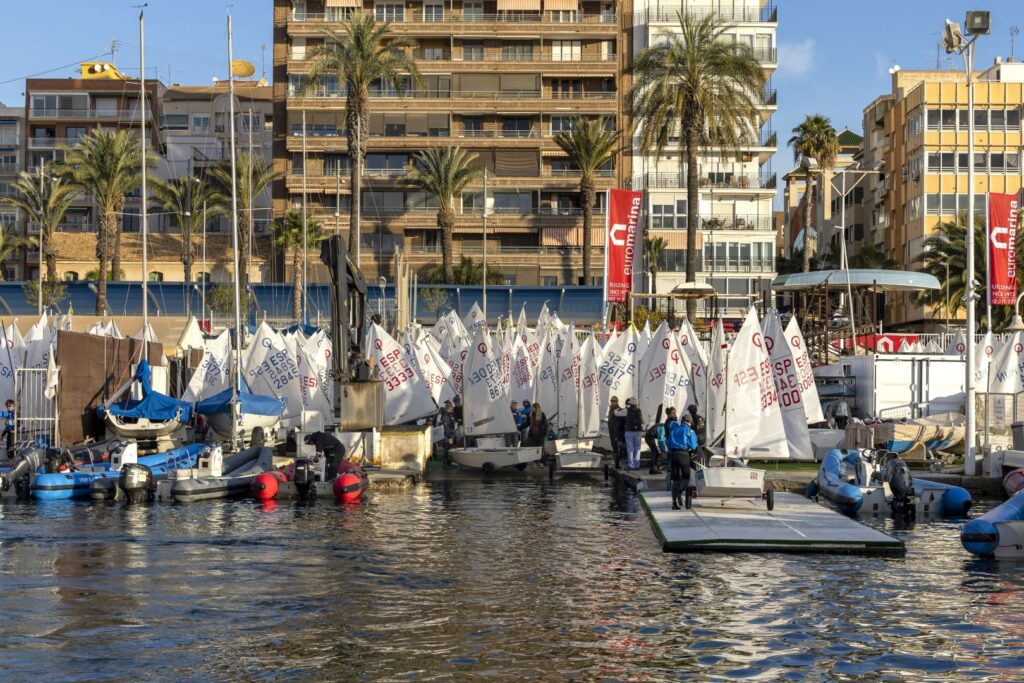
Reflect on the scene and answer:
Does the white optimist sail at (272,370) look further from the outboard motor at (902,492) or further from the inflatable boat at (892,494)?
the outboard motor at (902,492)

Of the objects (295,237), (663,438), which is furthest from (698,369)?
(295,237)

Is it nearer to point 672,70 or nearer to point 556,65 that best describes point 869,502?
point 672,70

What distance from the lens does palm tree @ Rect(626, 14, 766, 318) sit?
54375mm

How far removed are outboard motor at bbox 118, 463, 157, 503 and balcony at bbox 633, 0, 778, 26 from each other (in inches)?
2700

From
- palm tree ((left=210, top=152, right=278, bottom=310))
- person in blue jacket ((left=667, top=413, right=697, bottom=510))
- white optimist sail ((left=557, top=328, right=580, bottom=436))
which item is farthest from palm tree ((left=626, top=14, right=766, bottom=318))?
palm tree ((left=210, top=152, right=278, bottom=310))

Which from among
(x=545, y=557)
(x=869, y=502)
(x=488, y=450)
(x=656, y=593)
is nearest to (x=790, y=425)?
(x=869, y=502)

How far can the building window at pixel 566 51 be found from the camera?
92.3 meters

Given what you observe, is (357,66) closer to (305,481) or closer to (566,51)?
(566,51)

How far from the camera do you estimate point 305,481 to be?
29.6 m

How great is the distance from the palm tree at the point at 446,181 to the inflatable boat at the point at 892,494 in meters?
59.1

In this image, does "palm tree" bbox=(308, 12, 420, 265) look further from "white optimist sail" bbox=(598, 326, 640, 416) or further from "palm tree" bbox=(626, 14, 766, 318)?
"white optimist sail" bbox=(598, 326, 640, 416)

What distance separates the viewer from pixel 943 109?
84.4 meters

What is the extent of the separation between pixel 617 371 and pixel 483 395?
6.75 m

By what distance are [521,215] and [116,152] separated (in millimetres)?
26328
